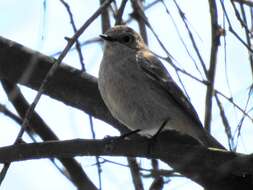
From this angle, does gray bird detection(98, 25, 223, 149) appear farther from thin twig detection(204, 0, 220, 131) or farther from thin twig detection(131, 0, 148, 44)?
thin twig detection(204, 0, 220, 131)

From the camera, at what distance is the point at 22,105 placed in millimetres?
5578

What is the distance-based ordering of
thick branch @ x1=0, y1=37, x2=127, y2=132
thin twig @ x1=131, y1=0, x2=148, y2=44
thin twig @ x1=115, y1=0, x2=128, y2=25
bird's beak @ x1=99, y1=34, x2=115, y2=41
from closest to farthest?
thin twig @ x1=115, y1=0, x2=128, y2=25 < thick branch @ x1=0, y1=37, x2=127, y2=132 < thin twig @ x1=131, y1=0, x2=148, y2=44 < bird's beak @ x1=99, y1=34, x2=115, y2=41

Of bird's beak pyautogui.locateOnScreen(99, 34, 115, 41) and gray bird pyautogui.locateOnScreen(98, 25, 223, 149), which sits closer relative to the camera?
gray bird pyautogui.locateOnScreen(98, 25, 223, 149)

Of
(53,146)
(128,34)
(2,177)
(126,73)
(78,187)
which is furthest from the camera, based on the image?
(128,34)

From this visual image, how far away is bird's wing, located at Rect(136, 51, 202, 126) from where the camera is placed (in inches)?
243

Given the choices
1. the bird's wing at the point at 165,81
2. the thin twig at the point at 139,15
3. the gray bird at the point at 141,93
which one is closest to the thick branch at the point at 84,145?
the gray bird at the point at 141,93

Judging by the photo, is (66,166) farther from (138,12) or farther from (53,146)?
(138,12)

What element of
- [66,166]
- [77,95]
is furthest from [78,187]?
[77,95]

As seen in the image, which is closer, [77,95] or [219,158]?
[219,158]

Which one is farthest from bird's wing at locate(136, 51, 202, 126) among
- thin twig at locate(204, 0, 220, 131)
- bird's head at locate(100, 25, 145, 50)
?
thin twig at locate(204, 0, 220, 131)

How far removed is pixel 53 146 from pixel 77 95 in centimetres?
→ 104

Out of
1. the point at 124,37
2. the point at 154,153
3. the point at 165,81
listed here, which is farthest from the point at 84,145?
the point at 124,37

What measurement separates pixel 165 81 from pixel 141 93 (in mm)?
514

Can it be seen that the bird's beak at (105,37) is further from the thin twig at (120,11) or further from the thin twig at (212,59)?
the thin twig at (212,59)
